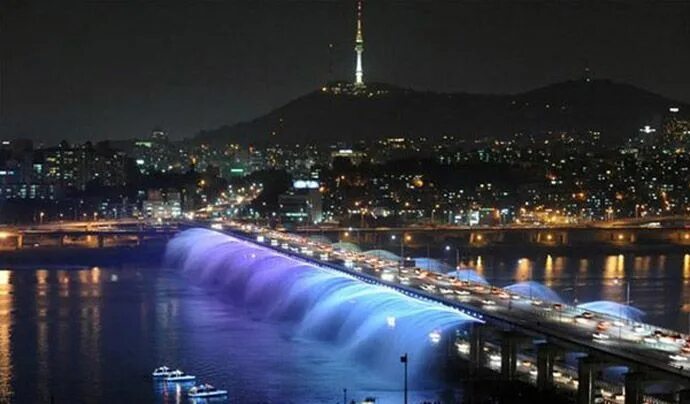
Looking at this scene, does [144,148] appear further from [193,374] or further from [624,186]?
[193,374]

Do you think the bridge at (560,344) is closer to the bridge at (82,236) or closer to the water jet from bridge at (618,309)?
the water jet from bridge at (618,309)

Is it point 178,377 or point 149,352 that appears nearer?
point 178,377

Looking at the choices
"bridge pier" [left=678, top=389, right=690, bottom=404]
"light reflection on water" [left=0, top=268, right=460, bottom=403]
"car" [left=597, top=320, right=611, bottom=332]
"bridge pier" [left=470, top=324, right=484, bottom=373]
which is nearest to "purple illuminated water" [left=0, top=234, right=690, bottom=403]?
"light reflection on water" [left=0, top=268, right=460, bottom=403]

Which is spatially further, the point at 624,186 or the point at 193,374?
the point at 624,186

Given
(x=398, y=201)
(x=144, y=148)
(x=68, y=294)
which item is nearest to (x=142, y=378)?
(x=68, y=294)

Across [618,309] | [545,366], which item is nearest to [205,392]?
[545,366]

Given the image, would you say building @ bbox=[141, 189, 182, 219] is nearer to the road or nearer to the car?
the road

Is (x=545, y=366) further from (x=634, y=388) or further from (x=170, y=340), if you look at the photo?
(x=170, y=340)
